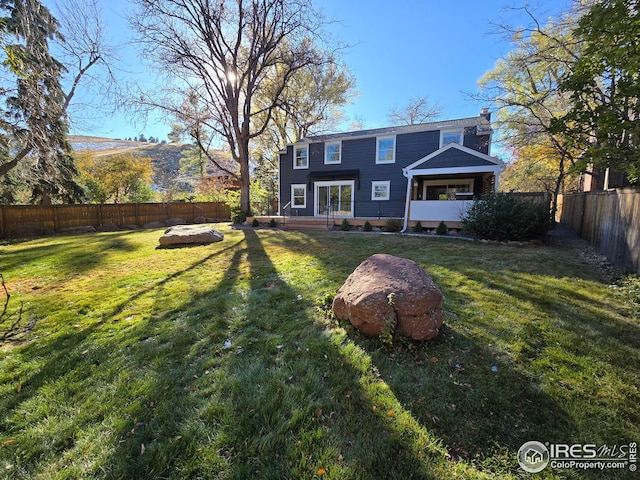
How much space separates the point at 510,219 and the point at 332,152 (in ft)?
32.9

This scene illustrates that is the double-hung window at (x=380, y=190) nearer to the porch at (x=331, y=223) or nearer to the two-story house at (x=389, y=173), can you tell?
the two-story house at (x=389, y=173)

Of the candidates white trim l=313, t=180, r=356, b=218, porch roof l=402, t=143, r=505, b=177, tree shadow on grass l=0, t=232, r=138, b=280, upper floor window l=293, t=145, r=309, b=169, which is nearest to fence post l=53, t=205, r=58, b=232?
tree shadow on grass l=0, t=232, r=138, b=280

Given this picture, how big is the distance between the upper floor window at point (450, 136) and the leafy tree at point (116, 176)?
847 inches

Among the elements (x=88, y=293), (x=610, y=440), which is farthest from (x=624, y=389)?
(x=88, y=293)

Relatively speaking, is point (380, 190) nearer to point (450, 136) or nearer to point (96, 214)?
point (450, 136)

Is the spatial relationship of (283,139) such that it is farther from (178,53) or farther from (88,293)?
(88,293)

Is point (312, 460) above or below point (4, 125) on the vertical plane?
below

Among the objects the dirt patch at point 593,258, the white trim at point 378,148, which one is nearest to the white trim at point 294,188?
the white trim at point 378,148

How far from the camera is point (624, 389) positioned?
2201 millimetres

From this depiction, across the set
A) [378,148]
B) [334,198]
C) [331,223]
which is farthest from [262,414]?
[378,148]

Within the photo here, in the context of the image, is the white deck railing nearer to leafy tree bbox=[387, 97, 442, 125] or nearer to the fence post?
the fence post

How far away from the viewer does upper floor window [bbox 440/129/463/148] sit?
12.6 meters

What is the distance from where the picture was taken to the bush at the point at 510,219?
7.89 metres

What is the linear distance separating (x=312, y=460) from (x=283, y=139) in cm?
2388
